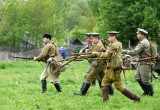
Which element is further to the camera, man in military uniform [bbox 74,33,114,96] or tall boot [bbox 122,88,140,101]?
man in military uniform [bbox 74,33,114,96]

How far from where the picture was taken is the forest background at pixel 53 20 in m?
47.1

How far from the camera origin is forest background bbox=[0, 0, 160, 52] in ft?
154

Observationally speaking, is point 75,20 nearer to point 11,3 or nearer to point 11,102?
point 11,3

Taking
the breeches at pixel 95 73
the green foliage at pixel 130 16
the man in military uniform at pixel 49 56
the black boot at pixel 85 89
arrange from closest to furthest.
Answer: the breeches at pixel 95 73, the black boot at pixel 85 89, the man in military uniform at pixel 49 56, the green foliage at pixel 130 16

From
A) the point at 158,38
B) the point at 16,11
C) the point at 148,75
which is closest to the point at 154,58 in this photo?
the point at 148,75

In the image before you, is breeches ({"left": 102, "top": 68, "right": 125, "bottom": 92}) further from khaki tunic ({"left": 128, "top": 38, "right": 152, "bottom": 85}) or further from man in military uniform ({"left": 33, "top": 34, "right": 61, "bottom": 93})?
man in military uniform ({"left": 33, "top": 34, "right": 61, "bottom": 93})

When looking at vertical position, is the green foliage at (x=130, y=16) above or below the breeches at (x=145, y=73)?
above

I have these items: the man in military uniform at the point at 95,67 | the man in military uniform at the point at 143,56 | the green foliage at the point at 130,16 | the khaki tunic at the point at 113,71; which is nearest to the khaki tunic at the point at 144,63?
the man in military uniform at the point at 143,56

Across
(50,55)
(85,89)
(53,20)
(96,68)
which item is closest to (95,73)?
(96,68)

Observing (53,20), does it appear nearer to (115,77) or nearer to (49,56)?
(49,56)

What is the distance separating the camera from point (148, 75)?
14.2 meters

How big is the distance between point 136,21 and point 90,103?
118ft

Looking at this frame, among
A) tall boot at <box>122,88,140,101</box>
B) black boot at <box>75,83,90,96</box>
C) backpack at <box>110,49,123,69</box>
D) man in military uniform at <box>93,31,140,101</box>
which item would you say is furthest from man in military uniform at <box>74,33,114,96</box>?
tall boot at <box>122,88,140,101</box>

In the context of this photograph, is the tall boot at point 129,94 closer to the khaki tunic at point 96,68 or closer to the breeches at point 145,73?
the breeches at point 145,73
